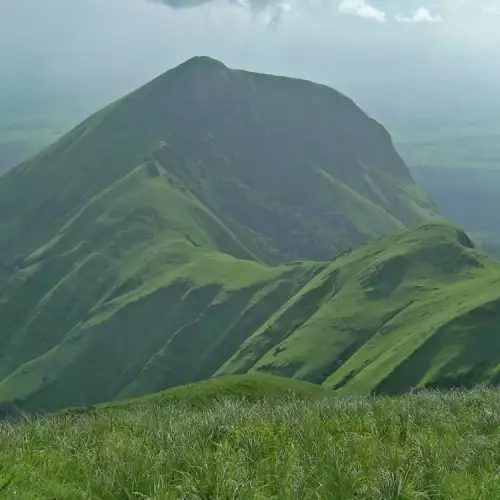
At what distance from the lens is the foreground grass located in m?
10.3

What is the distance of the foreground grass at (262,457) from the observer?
1031 cm

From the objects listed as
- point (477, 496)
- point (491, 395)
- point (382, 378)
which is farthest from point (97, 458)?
point (382, 378)

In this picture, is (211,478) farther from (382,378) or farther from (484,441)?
(382,378)

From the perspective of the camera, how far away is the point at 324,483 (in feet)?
34.1

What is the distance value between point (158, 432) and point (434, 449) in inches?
187

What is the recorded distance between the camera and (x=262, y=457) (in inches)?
481

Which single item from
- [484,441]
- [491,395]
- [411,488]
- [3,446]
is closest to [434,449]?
[484,441]

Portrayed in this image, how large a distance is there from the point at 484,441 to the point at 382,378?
18281cm

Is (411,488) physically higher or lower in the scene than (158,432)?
higher

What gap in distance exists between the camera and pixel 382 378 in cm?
19088

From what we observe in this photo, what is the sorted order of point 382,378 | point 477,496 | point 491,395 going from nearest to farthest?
point 477,496 < point 491,395 < point 382,378

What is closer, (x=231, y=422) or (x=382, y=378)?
(x=231, y=422)

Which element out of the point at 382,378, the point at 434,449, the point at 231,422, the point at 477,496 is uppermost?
the point at 477,496

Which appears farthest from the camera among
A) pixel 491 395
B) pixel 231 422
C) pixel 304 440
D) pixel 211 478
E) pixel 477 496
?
pixel 491 395
